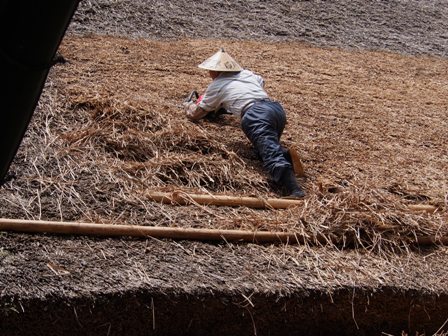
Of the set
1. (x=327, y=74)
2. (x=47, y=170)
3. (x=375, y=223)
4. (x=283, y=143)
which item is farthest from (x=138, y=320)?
(x=327, y=74)

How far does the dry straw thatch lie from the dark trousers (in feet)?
0.34

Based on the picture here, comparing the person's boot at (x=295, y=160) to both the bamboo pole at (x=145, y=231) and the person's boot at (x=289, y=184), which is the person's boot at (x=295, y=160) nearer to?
the person's boot at (x=289, y=184)

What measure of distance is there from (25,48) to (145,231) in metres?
1.73

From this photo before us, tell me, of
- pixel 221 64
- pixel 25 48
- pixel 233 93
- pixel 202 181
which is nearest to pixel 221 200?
pixel 202 181

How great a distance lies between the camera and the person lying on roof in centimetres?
434

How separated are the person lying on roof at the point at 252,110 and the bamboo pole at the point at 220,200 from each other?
143mm

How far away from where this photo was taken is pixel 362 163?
490cm

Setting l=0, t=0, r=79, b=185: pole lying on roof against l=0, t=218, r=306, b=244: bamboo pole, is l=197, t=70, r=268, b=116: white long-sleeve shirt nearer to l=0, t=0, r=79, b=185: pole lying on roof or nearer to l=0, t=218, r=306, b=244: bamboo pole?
Answer: l=0, t=218, r=306, b=244: bamboo pole

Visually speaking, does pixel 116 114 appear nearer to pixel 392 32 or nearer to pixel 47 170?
pixel 47 170

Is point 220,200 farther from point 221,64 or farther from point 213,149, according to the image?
point 221,64

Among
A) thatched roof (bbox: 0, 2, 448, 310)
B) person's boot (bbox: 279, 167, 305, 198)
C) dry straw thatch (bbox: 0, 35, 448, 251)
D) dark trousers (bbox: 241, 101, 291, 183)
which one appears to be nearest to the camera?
thatched roof (bbox: 0, 2, 448, 310)

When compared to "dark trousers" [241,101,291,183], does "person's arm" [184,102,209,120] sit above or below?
below

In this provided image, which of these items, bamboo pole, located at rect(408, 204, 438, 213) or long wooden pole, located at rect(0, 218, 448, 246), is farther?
bamboo pole, located at rect(408, 204, 438, 213)

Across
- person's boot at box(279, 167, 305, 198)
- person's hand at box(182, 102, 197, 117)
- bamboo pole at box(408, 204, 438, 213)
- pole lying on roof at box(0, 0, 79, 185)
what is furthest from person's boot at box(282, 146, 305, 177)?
pole lying on roof at box(0, 0, 79, 185)
